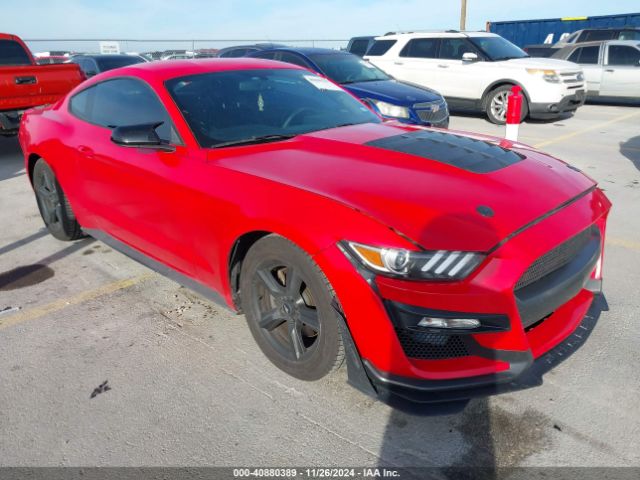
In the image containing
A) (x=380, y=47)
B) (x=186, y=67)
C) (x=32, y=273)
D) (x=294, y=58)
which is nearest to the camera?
(x=186, y=67)

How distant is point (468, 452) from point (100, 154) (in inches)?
120

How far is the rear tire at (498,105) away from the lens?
10.8 meters

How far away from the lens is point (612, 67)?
13.1 m

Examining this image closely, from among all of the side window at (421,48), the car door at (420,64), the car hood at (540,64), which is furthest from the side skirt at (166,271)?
the side window at (421,48)

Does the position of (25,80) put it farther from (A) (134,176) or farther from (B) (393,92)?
(A) (134,176)

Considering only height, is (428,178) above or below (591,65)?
above

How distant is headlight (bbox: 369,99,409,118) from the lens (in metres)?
7.75

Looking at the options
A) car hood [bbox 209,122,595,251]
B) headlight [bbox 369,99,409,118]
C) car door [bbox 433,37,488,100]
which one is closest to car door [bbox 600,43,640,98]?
car door [bbox 433,37,488,100]

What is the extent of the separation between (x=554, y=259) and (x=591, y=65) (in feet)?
43.7

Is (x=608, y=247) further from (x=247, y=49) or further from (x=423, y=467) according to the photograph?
(x=247, y=49)

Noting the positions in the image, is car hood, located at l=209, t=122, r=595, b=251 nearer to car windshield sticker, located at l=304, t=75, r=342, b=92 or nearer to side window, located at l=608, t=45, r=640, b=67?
car windshield sticker, located at l=304, t=75, r=342, b=92

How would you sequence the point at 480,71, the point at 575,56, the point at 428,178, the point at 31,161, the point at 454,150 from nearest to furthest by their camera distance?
the point at 428,178 → the point at 454,150 → the point at 31,161 → the point at 480,71 → the point at 575,56

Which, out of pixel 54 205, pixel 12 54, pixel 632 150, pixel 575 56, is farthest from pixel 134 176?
pixel 575 56

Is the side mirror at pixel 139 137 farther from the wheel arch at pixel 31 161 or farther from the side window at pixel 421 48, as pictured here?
the side window at pixel 421 48
